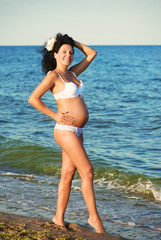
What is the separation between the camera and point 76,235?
436cm

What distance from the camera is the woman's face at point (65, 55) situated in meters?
4.59

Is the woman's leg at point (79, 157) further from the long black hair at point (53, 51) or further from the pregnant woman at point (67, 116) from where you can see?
the long black hair at point (53, 51)

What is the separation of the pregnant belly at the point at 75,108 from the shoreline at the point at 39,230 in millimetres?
1290

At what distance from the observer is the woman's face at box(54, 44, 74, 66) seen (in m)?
4.59

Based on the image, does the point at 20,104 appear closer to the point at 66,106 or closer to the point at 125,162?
the point at 125,162

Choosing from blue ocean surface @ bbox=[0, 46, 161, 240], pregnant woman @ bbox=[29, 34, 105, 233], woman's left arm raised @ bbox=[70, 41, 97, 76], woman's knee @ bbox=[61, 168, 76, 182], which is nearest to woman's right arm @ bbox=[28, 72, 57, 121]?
pregnant woman @ bbox=[29, 34, 105, 233]

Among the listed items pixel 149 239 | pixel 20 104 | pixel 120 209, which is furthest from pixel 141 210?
pixel 20 104

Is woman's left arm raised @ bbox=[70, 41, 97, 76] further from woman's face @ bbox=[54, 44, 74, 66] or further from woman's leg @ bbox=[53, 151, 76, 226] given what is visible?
woman's leg @ bbox=[53, 151, 76, 226]

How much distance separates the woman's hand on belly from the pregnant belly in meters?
0.04

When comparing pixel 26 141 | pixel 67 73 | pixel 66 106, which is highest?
pixel 67 73

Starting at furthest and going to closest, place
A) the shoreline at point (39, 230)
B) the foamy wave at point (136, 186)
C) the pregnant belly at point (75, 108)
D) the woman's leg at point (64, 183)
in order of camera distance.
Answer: the foamy wave at point (136, 186), the woman's leg at point (64, 183), the pregnant belly at point (75, 108), the shoreline at point (39, 230)

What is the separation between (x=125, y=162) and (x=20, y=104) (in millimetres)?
11074

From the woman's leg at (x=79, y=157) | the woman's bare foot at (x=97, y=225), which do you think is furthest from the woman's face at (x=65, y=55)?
the woman's bare foot at (x=97, y=225)

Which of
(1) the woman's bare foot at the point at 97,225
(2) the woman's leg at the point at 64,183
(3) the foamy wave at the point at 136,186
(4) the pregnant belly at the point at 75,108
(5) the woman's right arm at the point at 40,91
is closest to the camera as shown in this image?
(5) the woman's right arm at the point at 40,91
